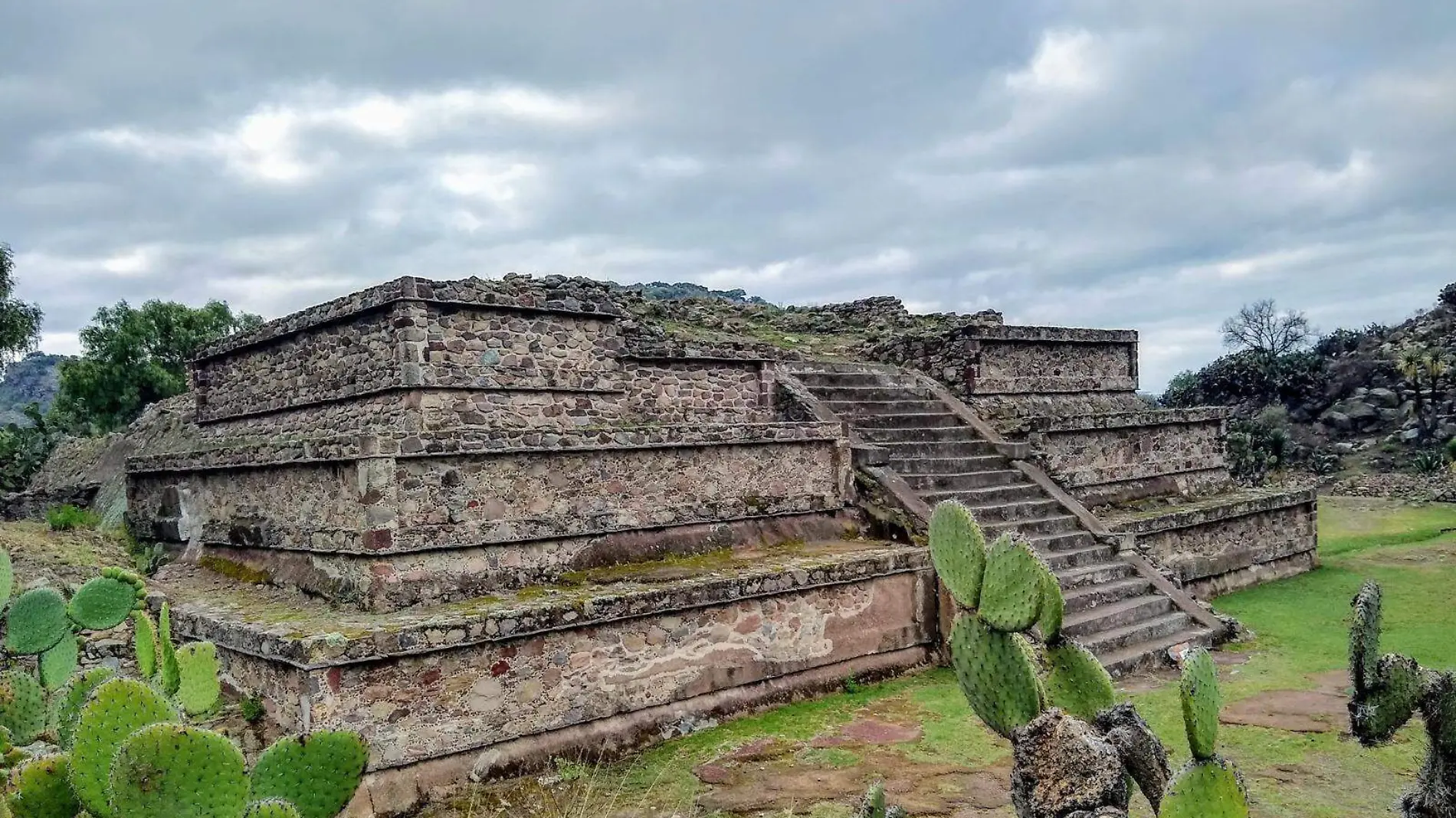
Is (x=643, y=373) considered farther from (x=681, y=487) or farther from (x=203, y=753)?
(x=203, y=753)

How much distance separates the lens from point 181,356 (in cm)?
2952

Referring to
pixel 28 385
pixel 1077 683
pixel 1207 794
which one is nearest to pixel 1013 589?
pixel 1077 683

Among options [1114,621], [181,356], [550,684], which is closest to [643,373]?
[550,684]

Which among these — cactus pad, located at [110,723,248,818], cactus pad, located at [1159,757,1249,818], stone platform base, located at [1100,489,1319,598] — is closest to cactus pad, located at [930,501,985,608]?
cactus pad, located at [1159,757,1249,818]

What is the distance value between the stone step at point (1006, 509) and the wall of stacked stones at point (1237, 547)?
49.3 inches

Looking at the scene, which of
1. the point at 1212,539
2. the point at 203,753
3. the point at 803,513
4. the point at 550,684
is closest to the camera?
the point at 203,753

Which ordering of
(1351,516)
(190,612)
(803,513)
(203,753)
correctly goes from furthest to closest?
(1351,516) < (803,513) < (190,612) < (203,753)

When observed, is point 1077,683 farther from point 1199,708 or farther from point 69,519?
point 69,519

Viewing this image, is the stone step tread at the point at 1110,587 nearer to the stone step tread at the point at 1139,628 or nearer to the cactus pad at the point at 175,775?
the stone step tread at the point at 1139,628

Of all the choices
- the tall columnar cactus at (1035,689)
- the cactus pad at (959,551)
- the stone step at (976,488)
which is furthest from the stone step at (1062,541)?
the tall columnar cactus at (1035,689)

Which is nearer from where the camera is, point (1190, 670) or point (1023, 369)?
point (1190, 670)

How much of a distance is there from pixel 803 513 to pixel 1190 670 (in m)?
7.34

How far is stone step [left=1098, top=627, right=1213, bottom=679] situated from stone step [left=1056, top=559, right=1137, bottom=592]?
84 cm

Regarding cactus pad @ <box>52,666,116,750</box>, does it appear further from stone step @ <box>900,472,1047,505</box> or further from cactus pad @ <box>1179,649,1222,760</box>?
stone step @ <box>900,472,1047,505</box>
